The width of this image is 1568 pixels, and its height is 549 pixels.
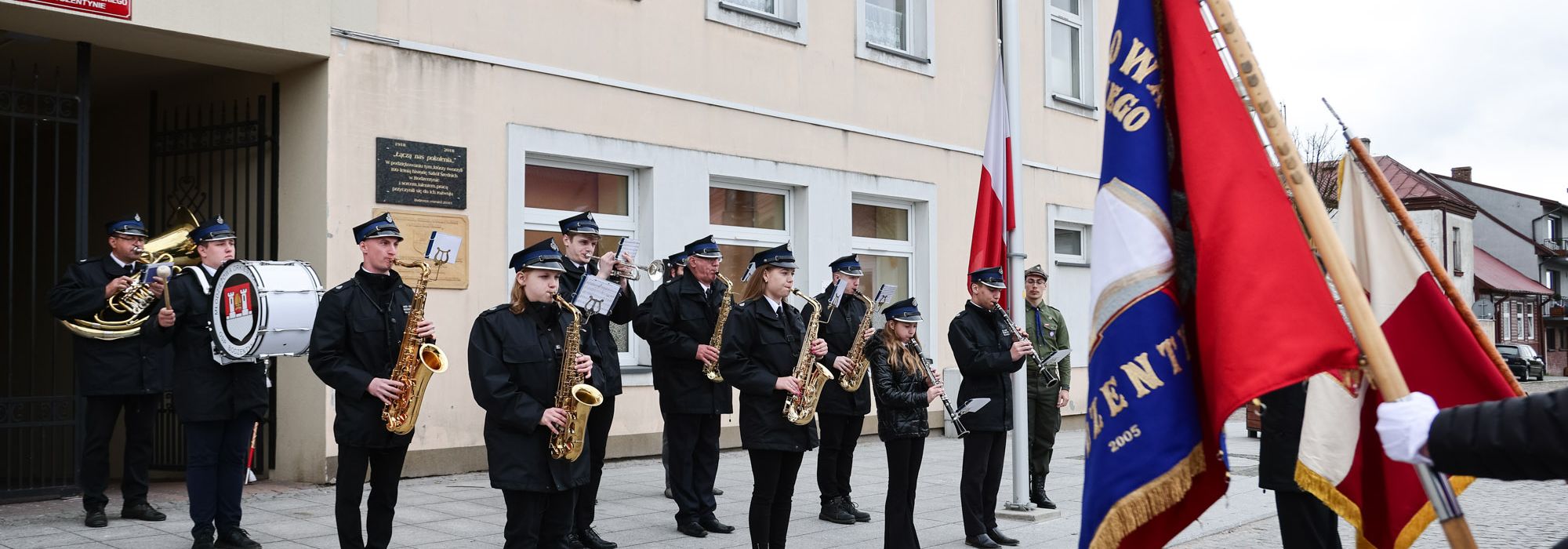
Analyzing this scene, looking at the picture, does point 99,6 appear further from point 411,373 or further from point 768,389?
point 768,389

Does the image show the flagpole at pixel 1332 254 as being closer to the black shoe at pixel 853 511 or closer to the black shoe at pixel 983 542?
the black shoe at pixel 983 542

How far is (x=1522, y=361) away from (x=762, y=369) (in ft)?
162

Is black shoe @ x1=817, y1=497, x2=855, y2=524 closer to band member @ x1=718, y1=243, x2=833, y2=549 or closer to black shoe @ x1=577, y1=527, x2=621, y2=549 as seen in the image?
band member @ x1=718, y1=243, x2=833, y2=549

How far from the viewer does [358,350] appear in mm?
6574

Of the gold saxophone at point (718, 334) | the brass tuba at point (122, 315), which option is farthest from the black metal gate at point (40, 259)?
the gold saxophone at point (718, 334)

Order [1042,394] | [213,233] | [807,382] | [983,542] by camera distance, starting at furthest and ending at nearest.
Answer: [1042,394] < [983,542] < [213,233] < [807,382]

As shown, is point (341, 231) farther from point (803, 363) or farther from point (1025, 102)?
point (1025, 102)

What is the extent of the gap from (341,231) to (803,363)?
4.48 meters

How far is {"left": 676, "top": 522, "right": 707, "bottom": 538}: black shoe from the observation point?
28.1ft

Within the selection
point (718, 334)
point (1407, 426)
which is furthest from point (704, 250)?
point (1407, 426)

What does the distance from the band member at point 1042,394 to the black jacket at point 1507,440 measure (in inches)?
279

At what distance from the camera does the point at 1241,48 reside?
3330 mm

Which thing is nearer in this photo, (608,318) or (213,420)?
(213,420)

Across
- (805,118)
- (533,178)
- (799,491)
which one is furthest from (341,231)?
(805,118)
